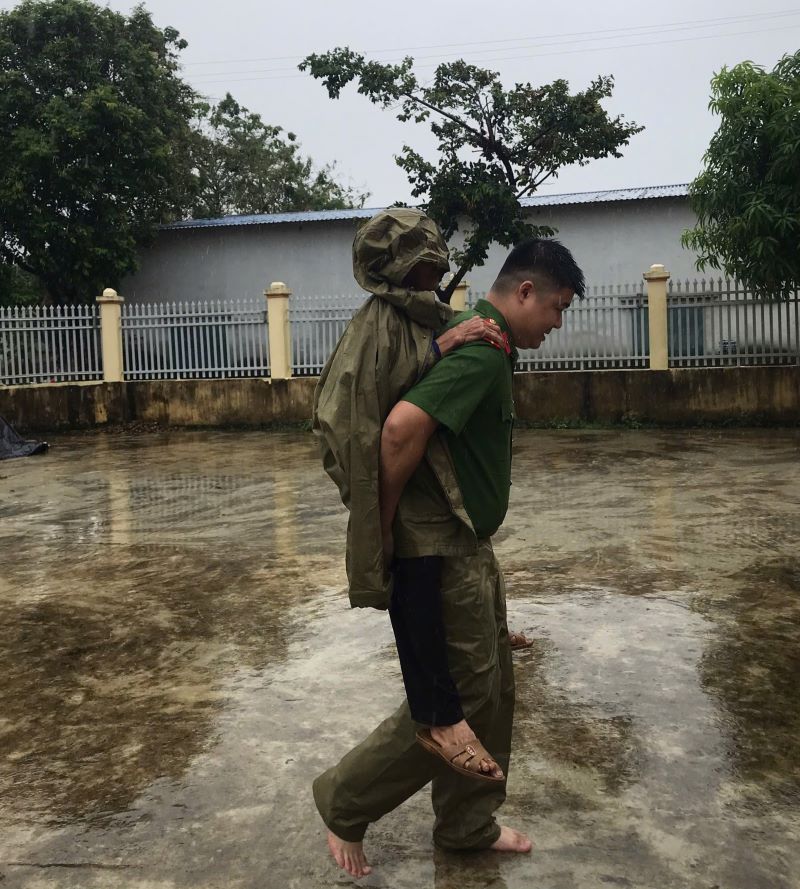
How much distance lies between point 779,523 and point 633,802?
3887 mm

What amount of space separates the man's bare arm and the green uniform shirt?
23mm

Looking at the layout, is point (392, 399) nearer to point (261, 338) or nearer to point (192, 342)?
point (261, 338)

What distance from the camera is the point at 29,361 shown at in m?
13.9

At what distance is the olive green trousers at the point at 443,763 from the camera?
212 centimetres

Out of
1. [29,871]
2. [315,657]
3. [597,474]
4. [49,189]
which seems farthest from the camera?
[49,189]

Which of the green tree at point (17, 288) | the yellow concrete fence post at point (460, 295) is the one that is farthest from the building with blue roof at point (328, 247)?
the yellow concrete fence post at point (460, 295)

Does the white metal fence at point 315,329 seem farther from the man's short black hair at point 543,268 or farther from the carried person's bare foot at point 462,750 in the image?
the carried person's bare foot at point 462,750

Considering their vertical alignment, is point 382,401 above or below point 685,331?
below

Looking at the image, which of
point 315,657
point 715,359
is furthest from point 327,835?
point 715,359

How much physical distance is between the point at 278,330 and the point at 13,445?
3956 millimetres

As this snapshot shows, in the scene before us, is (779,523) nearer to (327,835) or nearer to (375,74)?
(327,835)

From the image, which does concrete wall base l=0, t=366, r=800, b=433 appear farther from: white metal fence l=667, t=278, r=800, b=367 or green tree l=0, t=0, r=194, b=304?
green tree l=0, t=0, r=194, b=304

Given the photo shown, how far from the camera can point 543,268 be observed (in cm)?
224

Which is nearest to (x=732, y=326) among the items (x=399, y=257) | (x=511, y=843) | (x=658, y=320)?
(x=658, y=320)
